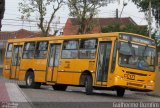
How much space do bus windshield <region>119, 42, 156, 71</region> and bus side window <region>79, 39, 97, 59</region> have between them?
1759 millimetres

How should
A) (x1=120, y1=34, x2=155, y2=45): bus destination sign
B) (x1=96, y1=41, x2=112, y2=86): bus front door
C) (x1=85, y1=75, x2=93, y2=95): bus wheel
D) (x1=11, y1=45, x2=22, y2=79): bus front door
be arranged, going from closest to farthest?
(x1=120, y1=34, x2=155, y2=45): bus destination sign, (x1=96, y1=41, x2=112, y2=86): bus front door, (x1=85, y1=75, x2=93, y2=95): bus wheel, (x1=11, y1=45, x2=22, y2=79): bus front door

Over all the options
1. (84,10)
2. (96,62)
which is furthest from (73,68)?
(84,10)

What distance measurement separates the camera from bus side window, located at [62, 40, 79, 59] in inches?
979

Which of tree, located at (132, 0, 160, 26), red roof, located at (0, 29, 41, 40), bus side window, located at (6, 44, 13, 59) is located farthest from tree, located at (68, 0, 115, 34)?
red roof, located at (0, 29, 41, 40)

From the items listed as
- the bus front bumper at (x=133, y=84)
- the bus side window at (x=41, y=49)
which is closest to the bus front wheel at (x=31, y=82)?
the bus side window at (x=41, y=49)

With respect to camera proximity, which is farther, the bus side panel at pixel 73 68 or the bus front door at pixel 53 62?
the bus front door at pixel 53 62

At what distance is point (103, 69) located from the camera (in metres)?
22.5

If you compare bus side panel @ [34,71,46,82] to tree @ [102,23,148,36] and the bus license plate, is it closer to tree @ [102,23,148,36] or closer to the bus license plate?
the bus license plate

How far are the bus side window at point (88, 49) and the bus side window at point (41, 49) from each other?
422 cm

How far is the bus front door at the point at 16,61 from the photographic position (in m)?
30.8

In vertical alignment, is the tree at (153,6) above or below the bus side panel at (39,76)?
above

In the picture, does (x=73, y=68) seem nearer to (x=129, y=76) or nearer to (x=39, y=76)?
(x=129, y=76)

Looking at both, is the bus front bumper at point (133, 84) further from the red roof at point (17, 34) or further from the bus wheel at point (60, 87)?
the red roof at point (17, 34)

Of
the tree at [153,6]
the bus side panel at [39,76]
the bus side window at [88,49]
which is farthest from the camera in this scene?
the tree at [153,6]
